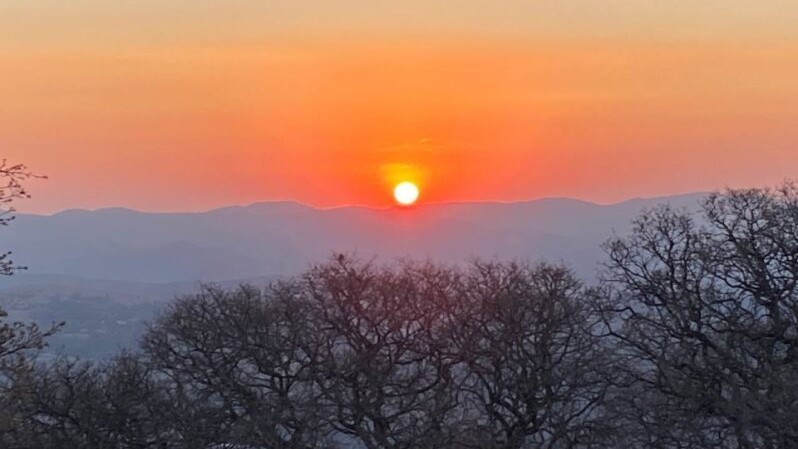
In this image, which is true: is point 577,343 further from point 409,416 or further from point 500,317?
point 409,416

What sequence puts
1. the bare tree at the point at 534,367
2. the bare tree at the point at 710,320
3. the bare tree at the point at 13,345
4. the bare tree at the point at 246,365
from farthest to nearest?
the bare tree at the point at 246,365
the bare tree at the point at 534,367
the bare tree at the point at 710,320
the bare tree at the point at 13,345

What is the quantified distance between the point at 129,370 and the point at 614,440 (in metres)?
12.1

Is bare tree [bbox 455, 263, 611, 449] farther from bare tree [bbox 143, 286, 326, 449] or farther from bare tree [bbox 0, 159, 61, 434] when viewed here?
bare tree [bbox 0, 159, 61, 434]

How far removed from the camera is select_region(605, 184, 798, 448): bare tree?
18.6 m

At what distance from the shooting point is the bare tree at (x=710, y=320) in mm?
18562

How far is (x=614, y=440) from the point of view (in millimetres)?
20516

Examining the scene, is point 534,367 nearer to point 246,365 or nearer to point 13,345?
point 246,365

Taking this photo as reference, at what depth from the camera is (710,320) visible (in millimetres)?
20859

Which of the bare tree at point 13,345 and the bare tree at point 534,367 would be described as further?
the bare tree at point 534,367

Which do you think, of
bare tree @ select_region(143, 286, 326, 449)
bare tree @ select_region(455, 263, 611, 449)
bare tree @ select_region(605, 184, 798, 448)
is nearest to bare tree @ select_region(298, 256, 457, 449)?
bare tree @ select_region(143, 286, 326, 449)

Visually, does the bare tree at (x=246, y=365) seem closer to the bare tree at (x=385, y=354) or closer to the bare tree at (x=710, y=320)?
the bare tree at (x=385, y=354)

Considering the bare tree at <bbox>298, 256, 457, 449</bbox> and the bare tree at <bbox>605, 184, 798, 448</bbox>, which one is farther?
the bare tree at <bbox>298, 256, 457, 449</bbox>

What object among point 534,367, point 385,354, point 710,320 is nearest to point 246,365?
point 385,354

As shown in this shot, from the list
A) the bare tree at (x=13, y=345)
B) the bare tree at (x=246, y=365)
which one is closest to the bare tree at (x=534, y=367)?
the bare tree at (x=246, y=365)
